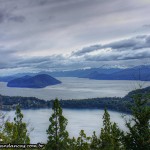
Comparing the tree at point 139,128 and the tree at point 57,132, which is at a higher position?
the tree at point 139,128

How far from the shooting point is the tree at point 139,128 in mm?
22734

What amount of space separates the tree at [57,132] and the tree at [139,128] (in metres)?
34.4

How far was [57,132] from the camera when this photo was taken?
58656 millimetres

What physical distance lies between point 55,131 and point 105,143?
9.85 m

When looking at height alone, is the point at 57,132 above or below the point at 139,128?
below

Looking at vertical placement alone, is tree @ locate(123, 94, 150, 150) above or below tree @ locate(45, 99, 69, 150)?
above

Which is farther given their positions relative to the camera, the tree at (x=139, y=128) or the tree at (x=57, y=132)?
the tree at (x=57, y=132)

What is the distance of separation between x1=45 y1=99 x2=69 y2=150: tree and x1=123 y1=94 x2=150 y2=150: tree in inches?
1356

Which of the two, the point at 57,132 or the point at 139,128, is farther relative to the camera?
the point at 57,132

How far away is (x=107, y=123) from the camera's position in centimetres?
6825

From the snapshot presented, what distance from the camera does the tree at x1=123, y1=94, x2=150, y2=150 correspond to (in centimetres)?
2273

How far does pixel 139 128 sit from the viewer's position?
23.3m

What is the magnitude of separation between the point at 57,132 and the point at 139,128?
37.0 m

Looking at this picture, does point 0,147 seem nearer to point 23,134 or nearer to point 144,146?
point 144,146
